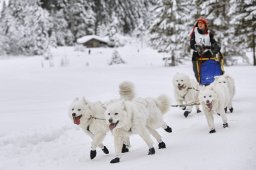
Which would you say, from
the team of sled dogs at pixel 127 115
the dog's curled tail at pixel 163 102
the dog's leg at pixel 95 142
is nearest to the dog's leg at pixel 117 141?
the team of sled dogs at pixel 127 115

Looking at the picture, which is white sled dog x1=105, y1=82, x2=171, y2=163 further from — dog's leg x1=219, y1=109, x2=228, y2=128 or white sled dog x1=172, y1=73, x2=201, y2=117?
white sled dog x1=172, y1=73, x2=201, y2=117

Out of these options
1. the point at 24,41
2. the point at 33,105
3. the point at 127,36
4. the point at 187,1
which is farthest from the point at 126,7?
the point at 33,105

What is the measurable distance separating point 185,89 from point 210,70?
73cm

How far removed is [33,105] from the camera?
1138 cm

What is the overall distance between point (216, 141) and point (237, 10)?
58.1ft

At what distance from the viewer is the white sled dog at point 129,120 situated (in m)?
5.21

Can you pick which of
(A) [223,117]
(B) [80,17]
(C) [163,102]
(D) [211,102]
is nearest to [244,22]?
(A) [223,117]

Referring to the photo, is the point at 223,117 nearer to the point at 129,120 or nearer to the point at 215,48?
the point at 129,120

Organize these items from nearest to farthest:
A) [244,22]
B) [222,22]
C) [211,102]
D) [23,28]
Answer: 1. [211,102]
2. [244,22]
3. [222,22]
4. [23,28]

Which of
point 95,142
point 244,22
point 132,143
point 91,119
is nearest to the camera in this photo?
point 95,142

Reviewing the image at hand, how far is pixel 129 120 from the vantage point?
17.3 feet

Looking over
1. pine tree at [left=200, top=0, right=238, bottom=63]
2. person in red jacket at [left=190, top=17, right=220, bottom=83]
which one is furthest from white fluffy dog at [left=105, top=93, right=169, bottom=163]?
pine tree at [left=200, top=0, right=238, bottom=63]

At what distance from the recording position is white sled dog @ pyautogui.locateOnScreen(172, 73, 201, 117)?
8516mm

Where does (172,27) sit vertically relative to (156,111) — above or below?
above
